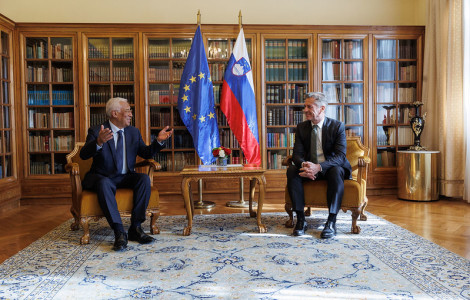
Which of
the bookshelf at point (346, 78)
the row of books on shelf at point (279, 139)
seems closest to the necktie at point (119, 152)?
the row of books on shelf at point (279, 139)

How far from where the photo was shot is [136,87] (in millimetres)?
5574

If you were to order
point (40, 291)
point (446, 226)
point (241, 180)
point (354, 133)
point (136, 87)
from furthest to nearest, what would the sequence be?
point (354, 133) → point (136, 87) → point (241, 180) → point (446, 226) → point (40, 291)

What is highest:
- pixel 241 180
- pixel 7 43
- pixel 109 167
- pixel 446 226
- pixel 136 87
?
pixel 7 43

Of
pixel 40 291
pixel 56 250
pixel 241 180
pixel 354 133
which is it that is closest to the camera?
pixel 40 291

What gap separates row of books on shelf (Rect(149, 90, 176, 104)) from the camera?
5641mm

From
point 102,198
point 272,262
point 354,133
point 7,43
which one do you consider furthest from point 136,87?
point 272,262

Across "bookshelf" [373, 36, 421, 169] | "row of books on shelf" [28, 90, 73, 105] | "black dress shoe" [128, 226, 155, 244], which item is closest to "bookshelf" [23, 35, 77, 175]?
"row of books on shelf" [28, 90, 73, 105]

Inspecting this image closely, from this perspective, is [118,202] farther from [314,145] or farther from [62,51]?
[62,51]

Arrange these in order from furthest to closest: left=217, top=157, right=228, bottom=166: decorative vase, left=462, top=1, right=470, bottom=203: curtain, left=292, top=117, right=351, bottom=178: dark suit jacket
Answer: left=462, top=1, right=470, bottom=203: curtain
left=217, top=157, right=228, bottom=166: decorative vase
left=292, top=117, right=351, bottom=178: dark suit jacket

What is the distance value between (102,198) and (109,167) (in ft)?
1.35

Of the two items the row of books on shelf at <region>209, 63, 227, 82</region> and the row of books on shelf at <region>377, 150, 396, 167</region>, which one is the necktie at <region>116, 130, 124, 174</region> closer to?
the row of books on shelf at <region>209, 63, 227, 82</region>

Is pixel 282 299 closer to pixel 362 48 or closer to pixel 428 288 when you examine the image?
pixel 428 288

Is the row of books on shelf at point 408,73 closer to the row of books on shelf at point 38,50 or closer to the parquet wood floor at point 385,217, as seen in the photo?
the parquet wood floor at point 385,217

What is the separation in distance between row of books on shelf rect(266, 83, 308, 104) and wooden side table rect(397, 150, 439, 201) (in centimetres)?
166
